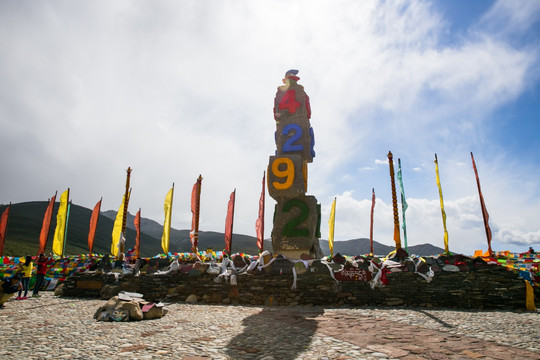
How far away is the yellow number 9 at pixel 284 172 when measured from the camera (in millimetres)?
17219

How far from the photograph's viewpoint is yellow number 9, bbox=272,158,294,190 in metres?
17.2

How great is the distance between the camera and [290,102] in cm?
1892

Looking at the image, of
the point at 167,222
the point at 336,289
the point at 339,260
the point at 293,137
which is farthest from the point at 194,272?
the point at 167,222

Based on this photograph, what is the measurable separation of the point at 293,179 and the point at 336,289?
7.25 meters

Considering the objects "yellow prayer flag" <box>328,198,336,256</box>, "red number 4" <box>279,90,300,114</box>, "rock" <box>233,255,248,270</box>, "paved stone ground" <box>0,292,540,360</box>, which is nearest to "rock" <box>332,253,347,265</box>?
"paved stone ground" <box>0,292,540,360</box>

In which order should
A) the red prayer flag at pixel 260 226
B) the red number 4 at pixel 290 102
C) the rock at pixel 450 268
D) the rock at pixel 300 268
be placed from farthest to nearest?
the red prayer flag at pixel 260 226
the red number 4 at pixel 290 102
the rock at pixel 300 268
the rock at pixel 450 268

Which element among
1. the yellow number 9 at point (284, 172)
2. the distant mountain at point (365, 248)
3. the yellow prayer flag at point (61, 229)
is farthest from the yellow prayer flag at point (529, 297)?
the distant mountain at point (365, 248)

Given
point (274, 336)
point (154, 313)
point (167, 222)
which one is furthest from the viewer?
point (167, 222)

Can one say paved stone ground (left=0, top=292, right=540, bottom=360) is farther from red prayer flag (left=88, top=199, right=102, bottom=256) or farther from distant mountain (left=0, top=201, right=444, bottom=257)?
distant mountain (left=0, top=201, right=444, bottom=257)

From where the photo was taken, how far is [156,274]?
44.0ft

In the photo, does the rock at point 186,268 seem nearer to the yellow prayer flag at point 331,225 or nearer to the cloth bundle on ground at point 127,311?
the cloth bundle on ground at point 127,311

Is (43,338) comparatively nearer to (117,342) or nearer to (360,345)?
(117,342)

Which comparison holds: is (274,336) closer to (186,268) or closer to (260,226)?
(186,268)

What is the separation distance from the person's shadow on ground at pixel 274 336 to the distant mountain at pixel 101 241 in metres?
54.9
